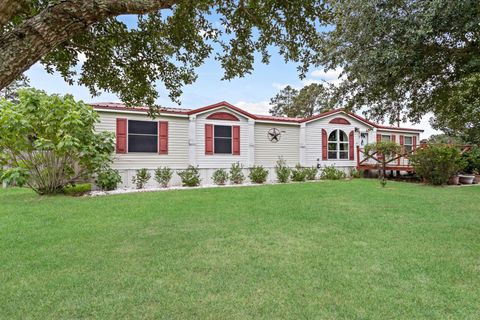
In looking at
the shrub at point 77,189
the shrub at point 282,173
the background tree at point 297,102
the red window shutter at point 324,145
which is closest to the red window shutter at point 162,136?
the shrub at point 77,189

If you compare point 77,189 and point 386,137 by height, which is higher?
point 386,137

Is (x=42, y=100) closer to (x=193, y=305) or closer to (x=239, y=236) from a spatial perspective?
(x=239, y=236)

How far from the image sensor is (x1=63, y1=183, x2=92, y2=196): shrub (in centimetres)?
858

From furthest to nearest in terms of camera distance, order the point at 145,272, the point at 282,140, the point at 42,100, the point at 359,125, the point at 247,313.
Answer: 1. the point at 359,125
2. the point at 282,140
3. the point at 42,100
4. the point at 145,272
5. the point at 247,313

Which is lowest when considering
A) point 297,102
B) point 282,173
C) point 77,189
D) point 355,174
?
point 77,189

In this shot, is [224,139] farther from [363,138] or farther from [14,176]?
[363,138]

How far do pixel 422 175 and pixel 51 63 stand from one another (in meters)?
12.0

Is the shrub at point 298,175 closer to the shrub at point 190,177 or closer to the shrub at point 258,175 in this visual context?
the shrub at point 258,175

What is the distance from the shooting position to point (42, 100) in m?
7.48

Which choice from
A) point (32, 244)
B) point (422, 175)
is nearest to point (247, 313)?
point (32, 244)

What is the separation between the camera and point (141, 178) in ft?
33.3

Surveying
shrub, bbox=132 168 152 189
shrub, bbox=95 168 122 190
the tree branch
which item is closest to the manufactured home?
shrub, bbox=132 168 152 189

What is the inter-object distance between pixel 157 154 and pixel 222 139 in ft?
9.05

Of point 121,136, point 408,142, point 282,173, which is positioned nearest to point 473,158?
point 408,142
